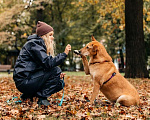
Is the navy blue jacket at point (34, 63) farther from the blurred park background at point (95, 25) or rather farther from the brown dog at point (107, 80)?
the blurred park background at point (95, 25)

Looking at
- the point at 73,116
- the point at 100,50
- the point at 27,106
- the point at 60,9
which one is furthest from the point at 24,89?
the point at 60,9

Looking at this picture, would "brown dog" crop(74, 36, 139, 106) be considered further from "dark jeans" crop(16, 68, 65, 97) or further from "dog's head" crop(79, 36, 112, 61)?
"dark jeans" crop(16, 68, 65, 97)

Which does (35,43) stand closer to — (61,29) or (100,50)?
(100,50)

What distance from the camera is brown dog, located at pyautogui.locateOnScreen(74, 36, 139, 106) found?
5.00 metres

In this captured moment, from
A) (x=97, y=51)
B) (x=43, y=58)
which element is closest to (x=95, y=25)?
(x=97, y=51)

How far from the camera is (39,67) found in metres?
4.89

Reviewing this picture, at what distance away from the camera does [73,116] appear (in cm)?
416

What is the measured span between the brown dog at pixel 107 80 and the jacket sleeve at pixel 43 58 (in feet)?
2.28

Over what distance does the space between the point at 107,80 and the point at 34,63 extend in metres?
1.55

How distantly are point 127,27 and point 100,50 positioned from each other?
26.5 ft

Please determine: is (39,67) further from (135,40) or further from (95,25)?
(95,25)

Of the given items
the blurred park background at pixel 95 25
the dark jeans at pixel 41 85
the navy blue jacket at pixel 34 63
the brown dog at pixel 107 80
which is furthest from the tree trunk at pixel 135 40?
the navy blue jacket at pixel 34 63

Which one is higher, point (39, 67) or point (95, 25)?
point (95, 25)

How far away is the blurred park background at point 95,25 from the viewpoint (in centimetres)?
1262
